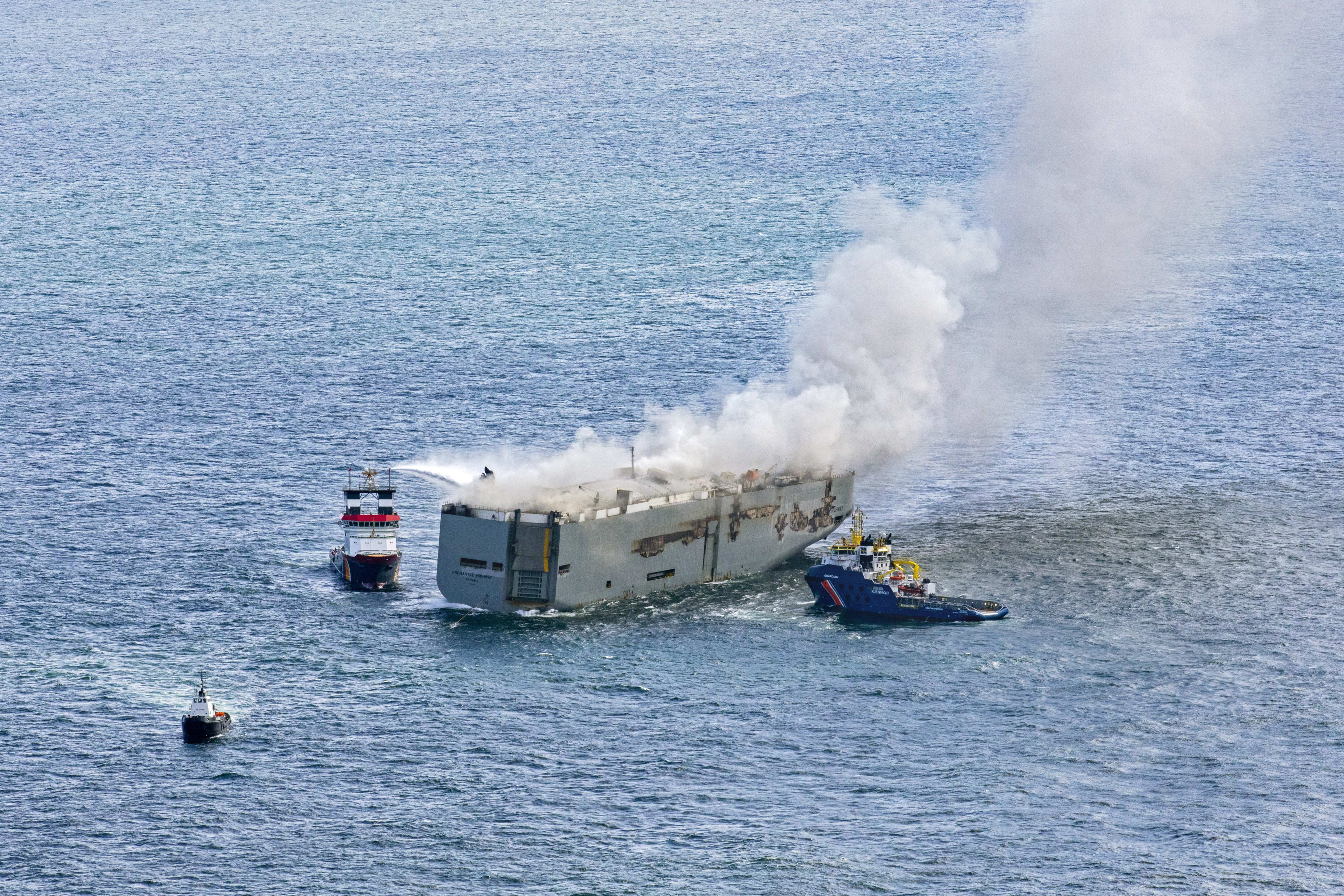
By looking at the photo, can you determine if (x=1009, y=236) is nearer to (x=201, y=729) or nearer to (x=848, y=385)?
(x=848, y=385)

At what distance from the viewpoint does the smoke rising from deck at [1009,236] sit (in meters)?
157

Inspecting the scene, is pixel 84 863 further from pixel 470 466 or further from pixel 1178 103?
pixel 1178 103

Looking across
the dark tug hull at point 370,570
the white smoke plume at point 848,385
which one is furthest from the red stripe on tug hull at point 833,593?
the dark tug hull at point 370,570

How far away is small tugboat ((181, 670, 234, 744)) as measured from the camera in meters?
117

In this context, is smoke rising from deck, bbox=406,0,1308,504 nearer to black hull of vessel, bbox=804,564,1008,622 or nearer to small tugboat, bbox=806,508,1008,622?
small tugboat, bbox=806,508,1008,622

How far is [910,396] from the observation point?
167m

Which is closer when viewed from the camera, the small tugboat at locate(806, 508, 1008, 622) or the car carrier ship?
the small tugboat at locate(806, 508, 1008, 622)

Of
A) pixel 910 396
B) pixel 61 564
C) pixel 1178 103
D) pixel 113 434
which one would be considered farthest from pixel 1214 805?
pixel 113 434

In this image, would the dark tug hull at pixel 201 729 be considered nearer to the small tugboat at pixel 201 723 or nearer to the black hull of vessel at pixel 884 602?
the small tugboat at pixel 201 723

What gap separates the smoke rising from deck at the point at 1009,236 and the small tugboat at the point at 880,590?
711 inches

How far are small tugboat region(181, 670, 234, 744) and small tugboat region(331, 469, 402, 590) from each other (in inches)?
1073

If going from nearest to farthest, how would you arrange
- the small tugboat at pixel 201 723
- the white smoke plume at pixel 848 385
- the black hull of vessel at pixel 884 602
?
the small tugboat at pixel 201 723, the black hull of vessel at pixel 884 602, the white smoke plume at pixel 848 385

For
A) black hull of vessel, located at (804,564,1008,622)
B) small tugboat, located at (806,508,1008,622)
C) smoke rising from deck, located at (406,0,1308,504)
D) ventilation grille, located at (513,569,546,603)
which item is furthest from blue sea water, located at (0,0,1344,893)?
smoke rising from deck, located at (406,0,1308,504)

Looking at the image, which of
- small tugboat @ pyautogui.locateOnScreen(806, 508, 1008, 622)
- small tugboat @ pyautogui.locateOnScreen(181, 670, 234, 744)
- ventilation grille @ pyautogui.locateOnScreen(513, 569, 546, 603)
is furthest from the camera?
ventilation grille @ pyautogui.locateOnScreen(513, 569, 546, 603)
